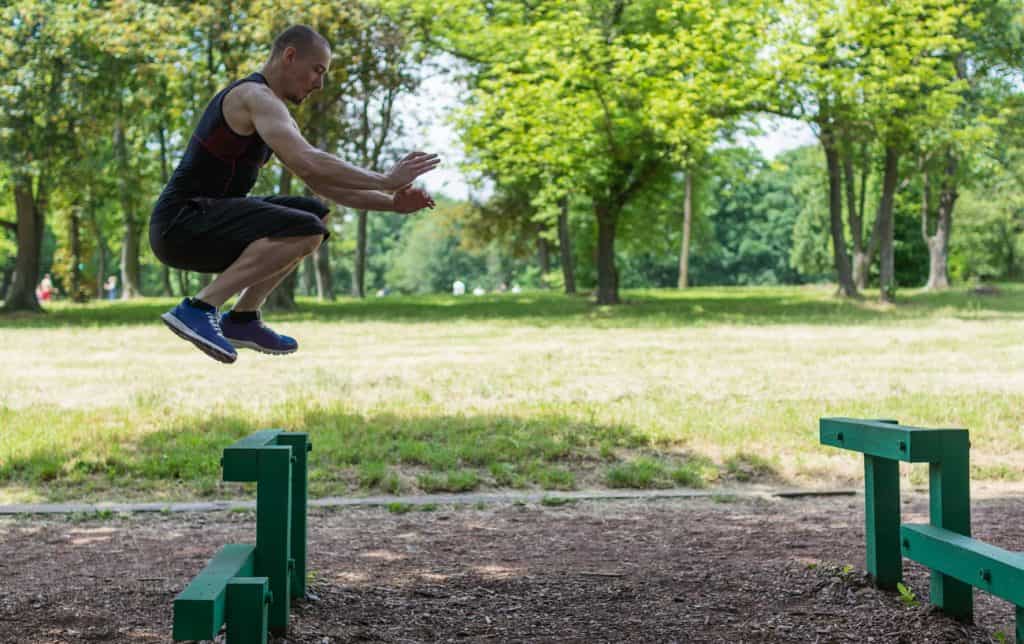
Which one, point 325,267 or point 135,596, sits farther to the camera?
point 325,267

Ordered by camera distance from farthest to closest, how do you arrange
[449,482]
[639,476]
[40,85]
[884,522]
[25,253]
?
[25,253]
[40,85]
[639,476]
[449,482]
[884,522]

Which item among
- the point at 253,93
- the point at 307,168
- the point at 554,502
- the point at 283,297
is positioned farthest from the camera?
the point at 283,297

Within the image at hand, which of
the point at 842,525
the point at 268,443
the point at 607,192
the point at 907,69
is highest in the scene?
the point at 907,69

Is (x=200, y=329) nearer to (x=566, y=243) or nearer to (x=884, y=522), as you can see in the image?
(x=884, y=522)

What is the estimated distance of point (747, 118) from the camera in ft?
98.1

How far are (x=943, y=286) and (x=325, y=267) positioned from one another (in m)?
25.8

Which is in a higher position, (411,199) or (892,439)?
(411,199)

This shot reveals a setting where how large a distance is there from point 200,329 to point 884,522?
367cm

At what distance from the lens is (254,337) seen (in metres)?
5.27

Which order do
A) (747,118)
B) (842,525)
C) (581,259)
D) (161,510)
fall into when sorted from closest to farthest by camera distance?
(842,525) < (161,510) < (747,118) < (581,259)

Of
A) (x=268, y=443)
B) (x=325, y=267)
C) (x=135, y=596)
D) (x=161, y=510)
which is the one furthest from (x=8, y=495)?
(x=325, y=267)

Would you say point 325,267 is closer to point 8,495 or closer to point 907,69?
point 907,69

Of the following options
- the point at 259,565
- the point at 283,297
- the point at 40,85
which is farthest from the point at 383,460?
the point at 283,297

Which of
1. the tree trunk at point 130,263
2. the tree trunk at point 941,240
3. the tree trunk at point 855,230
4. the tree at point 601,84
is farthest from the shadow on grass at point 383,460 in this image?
the tree trunk at point 941,240
